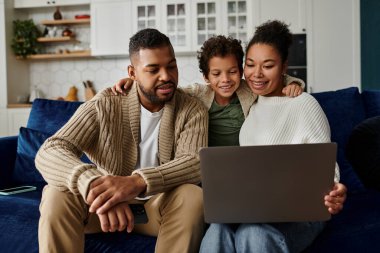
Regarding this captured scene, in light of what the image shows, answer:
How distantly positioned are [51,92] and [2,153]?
3.32 m

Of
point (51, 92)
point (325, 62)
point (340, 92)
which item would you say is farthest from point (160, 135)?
point (51, 92)

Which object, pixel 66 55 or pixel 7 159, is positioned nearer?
pixel 7 159

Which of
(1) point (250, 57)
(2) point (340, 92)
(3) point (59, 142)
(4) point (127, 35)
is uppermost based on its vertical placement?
(4) point (127, 35)

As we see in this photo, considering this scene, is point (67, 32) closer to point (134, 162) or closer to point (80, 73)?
point (80, 73)

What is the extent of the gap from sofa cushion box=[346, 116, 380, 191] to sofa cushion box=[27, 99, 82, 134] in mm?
1300

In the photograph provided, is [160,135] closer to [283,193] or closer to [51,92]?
[283,193]

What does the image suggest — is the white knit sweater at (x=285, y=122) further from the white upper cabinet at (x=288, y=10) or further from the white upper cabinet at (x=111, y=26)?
the white upper cabinet at (x=111, y=26)

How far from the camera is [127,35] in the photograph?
4738mm

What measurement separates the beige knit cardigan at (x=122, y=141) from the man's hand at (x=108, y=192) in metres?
0.08

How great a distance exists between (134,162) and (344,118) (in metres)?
0.97

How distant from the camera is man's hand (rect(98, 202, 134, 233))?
1.17 m

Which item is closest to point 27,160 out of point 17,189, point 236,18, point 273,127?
point 17,189

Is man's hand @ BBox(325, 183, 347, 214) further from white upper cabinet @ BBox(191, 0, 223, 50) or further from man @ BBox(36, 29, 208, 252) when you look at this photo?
white upper cabinet @ BBox(191, 0, 223, 50)

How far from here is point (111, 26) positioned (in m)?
4.74
